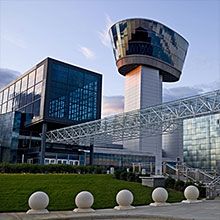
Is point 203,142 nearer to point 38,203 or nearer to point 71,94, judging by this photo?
point 71,94

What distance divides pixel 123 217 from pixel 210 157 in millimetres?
47189

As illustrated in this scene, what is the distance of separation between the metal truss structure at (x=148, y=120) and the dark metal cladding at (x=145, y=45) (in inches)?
1917

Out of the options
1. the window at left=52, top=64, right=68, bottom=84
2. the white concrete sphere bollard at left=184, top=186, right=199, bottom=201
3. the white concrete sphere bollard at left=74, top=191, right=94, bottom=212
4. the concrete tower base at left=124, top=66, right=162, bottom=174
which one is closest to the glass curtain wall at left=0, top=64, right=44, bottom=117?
the window at left=52, top=64, right=68, bottom=84

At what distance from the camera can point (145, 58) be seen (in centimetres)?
9619

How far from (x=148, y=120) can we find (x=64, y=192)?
22.1m

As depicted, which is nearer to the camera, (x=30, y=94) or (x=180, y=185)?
(x=180, y=185)

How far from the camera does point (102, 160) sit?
6994 centimetres

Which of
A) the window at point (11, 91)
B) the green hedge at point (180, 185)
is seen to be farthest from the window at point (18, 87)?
the green hedge at point (180, 185)

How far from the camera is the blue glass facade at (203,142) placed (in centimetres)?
5556

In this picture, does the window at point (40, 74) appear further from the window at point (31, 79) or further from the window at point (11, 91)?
the window at point (11, 91)

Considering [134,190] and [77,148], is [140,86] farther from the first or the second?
[134,190]

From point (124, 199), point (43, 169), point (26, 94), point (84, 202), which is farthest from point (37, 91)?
point (84, 202)

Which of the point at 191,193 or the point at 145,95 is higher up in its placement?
the point at 145,95

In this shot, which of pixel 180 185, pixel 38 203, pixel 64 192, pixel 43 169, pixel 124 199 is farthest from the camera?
pixel 43 169
